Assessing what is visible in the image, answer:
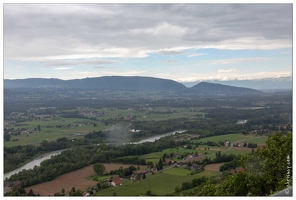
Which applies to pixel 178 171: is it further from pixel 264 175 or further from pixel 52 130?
Result: pixel 52 130

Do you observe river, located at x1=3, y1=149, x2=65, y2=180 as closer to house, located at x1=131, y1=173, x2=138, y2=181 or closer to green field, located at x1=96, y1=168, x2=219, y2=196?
green field, located at x1=96, y1=168, x2=219, y2=196

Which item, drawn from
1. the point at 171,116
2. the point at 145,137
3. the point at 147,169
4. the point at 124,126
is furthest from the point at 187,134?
the point at 147,169

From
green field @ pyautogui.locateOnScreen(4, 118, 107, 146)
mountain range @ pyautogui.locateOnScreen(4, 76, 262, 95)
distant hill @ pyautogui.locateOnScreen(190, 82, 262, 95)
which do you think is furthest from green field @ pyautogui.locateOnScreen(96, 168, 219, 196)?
distant hill @ pyautogui.locateOnScreen(190, 82, 262, 95)

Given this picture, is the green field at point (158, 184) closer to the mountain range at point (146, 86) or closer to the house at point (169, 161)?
the house at point (169, 161)

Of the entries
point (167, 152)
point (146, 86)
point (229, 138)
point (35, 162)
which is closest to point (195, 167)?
point (167, 152)

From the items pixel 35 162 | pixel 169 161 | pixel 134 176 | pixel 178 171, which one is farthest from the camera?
pixel 169 161

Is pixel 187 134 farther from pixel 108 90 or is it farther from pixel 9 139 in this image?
pixel 108 90

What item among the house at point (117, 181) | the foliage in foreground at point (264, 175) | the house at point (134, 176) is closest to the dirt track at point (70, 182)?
the house at point (117, 181)
